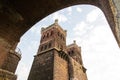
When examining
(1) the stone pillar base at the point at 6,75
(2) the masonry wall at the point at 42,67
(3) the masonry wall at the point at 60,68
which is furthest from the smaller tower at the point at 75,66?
(1) the stone pillar base at the point at 6,75

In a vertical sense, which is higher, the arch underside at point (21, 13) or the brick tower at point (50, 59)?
the brick tower at point (50, 59)

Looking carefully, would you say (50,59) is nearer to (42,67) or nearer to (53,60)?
(53,60)

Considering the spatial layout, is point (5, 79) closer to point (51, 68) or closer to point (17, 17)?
point (51, 68)

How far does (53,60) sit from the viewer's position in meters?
19.5

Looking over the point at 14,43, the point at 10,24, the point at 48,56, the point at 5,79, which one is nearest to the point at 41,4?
the point at 10,24

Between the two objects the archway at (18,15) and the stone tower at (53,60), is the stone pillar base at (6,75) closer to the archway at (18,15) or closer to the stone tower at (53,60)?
the stone tower at (53,60)

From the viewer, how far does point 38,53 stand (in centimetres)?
2242

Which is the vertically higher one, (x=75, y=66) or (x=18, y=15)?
(x=75, y=66)

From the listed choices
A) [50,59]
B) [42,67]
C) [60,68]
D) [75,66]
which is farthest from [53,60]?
[75,66]

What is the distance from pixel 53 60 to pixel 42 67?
198 centimetres

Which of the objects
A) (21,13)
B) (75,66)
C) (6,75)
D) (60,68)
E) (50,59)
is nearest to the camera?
(21,13)

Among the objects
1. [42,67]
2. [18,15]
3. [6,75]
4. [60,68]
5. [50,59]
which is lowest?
[18,15]

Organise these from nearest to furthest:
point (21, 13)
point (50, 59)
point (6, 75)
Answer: point (21, 13), point (6, 75), point (50, 59)

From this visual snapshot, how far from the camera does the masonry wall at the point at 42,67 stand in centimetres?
1842
